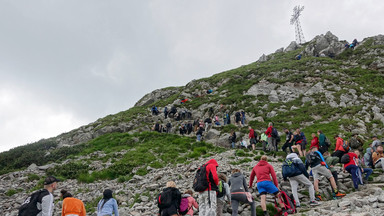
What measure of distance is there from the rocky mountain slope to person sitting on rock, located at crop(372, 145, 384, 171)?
736mm

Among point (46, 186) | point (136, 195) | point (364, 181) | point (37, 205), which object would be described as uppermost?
point (46, 186)

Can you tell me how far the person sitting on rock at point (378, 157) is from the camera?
1424cm

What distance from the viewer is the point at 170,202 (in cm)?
809

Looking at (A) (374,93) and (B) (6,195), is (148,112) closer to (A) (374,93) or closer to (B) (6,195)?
(B) (6,195)

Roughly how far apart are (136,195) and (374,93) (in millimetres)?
32196

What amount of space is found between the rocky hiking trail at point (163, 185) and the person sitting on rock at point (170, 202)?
9.77ft

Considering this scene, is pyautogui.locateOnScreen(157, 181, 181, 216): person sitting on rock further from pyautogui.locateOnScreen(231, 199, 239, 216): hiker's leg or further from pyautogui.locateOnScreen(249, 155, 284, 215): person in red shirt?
pyautogui.locateOnScreen(249, 155, 284, 215): person in red shirt

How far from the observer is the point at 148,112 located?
1752 inches

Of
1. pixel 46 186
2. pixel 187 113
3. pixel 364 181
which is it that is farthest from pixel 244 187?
pixel 187 113

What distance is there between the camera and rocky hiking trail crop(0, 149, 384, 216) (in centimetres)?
892

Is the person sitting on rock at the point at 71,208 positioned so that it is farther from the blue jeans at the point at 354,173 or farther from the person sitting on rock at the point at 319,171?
the blue jeans at the point at 354,173

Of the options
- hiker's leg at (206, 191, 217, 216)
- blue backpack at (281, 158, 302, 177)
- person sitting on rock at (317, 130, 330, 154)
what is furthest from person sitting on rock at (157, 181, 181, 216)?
person sitting on rock at (317, 130, 330, 154)

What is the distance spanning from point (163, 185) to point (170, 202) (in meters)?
7.54

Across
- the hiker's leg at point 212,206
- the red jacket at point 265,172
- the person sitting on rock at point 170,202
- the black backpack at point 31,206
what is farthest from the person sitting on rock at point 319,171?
the black backpack at point 31,206
